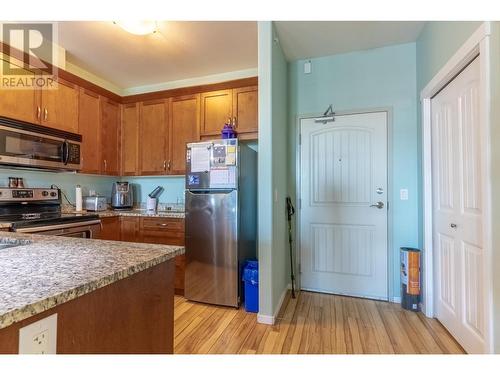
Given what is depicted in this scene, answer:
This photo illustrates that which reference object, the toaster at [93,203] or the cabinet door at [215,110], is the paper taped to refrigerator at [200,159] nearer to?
the cabinet door at [215,110]

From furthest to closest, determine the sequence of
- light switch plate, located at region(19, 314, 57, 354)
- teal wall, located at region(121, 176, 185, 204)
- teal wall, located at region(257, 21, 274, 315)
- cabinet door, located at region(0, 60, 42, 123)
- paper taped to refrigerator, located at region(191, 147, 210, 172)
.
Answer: teal wall, located at region(121, 176, 185, 204)
paper taped to refrigerator, located at region(191, 147, 210, 172)
cabinet door, located at region(0, 60, 42, 123)
teal wall, located at region(257, 21, 274, 315)
light switch plate, located at region(19, 314, 57, 354)

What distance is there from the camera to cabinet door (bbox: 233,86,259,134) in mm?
2928

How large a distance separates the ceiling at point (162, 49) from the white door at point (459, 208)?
1796 millimetres

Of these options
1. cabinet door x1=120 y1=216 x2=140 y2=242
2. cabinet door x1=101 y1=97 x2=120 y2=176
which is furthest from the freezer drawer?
cabinet door x1=101 y1=97 x2=120 y2=176

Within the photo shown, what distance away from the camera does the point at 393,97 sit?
2613mm

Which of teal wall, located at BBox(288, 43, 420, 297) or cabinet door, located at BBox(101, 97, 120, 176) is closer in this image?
teal wall, located at BBox(288, 43, 420, 297)

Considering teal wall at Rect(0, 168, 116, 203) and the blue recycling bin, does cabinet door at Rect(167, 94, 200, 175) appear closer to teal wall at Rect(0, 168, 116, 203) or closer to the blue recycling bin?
teal wall at Rect(0, 168, 116, 203)

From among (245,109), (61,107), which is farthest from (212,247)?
(61,107)

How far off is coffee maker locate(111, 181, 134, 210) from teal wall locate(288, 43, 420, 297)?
257 cm

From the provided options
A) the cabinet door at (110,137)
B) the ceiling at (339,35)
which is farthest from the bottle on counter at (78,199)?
the ceiling at (339,35)

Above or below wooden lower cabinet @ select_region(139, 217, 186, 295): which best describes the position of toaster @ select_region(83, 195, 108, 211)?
above

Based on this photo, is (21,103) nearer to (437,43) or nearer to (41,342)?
(41,342)

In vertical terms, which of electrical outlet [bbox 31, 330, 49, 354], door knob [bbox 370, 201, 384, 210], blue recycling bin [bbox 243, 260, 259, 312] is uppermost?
door knob [bbox 370, 201, 384, 210]

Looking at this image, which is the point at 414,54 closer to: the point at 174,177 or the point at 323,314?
the point at 323,314
